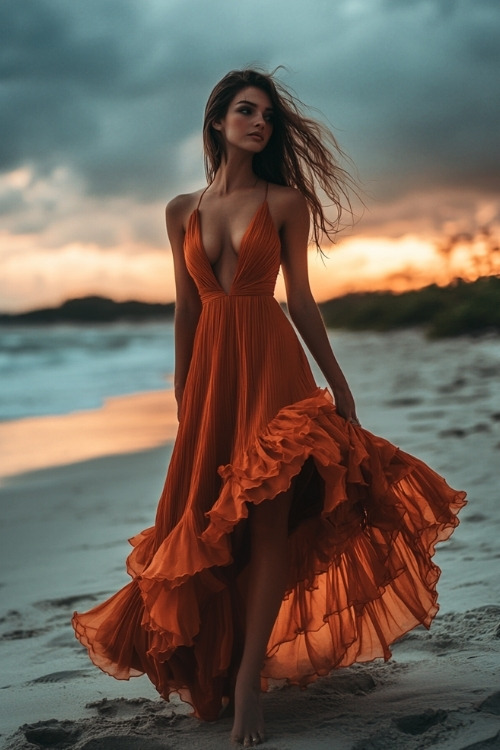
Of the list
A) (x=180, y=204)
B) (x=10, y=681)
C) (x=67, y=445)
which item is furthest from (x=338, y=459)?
(x=67, y=445)

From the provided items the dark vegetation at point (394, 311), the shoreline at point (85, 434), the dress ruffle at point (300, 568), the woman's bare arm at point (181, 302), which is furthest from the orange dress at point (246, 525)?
the dark vegetation at point (394, 311)

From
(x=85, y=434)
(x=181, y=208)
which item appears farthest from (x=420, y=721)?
(x=85, y=434)

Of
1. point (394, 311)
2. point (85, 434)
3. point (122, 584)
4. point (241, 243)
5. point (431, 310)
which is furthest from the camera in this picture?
point (394, 311)

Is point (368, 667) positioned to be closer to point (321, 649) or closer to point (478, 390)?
point (321, 649)

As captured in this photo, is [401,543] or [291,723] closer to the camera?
[291,723]

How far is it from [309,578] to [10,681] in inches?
43.7

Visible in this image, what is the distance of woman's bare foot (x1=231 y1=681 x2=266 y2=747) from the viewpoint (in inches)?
105

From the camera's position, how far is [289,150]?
3.17 meters

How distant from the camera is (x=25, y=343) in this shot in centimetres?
2741

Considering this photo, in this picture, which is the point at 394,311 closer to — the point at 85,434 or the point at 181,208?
the point at 85,434

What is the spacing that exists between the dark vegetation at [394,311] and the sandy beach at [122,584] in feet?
15.5

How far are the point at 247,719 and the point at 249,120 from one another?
1.79 m

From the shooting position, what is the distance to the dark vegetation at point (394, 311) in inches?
781

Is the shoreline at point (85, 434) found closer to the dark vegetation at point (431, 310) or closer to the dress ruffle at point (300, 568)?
the dress ruffle at point (300, 568)
